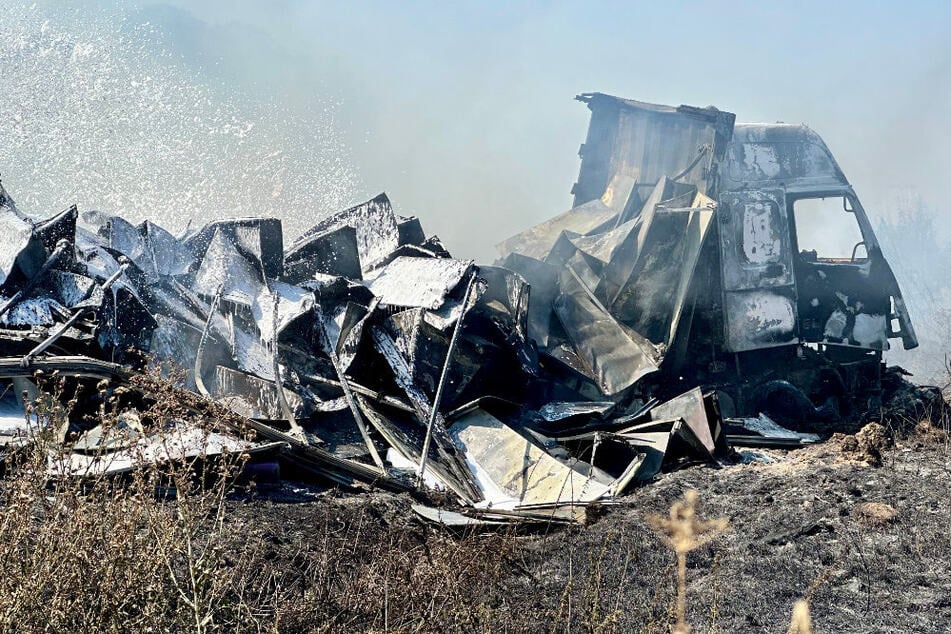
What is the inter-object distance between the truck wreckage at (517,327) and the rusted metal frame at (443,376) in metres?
0.03

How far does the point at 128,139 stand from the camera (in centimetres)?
1464

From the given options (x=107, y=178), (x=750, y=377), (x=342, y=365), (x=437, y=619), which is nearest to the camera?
(x=437, y=619)

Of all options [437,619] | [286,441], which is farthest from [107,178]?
[437,619]

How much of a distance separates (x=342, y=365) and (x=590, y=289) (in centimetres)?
275

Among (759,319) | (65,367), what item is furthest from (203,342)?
(759,319)

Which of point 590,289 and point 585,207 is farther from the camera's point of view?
point 585,207

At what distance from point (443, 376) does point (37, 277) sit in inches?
114

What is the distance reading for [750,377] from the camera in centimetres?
756

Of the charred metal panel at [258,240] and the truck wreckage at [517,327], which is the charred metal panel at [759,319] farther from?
the charred metal panel at [258,240]

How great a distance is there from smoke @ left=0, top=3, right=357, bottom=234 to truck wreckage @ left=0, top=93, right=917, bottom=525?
6439 millimetres

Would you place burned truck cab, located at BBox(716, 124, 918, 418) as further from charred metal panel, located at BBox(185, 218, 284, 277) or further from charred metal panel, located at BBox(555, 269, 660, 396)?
charred metal panel, located at BBox(185, 218, 284, 277)

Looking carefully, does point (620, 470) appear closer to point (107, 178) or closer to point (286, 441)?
point (286, 441)

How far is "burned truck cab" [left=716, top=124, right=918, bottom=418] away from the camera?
24.2ft

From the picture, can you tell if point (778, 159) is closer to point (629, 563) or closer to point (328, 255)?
point (328, 255)
